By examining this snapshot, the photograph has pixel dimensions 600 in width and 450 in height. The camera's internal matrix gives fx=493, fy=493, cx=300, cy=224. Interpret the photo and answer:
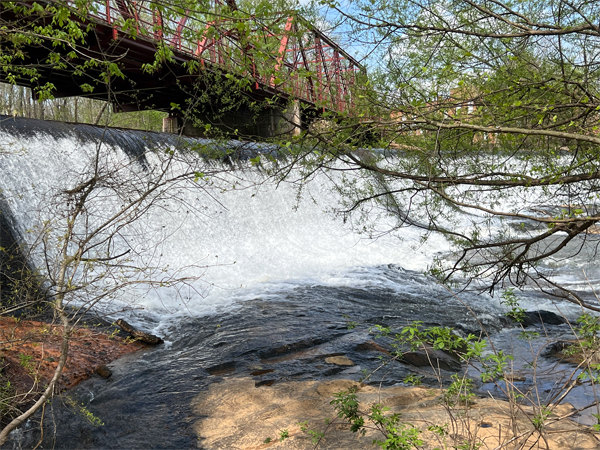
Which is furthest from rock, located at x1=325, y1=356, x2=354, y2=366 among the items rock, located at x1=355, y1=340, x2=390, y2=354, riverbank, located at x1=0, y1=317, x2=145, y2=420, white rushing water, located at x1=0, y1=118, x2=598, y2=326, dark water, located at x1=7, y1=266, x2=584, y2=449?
riverbank, located at x1=0, y1=317, x2=145, y2=420

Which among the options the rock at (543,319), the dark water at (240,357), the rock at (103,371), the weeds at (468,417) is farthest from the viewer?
the rock at (543,319)

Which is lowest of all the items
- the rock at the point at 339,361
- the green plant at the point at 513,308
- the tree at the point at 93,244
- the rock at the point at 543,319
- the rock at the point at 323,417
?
the rock at the point at 543,319

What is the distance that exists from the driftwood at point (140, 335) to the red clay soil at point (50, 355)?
0.08m

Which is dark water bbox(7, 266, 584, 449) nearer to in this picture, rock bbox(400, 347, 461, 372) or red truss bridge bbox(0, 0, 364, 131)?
rock bbox(400, 347, 461, 372)

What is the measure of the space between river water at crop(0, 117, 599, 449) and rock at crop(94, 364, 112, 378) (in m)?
0.09

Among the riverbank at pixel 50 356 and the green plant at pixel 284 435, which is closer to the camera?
the green plant at pixel 284 435

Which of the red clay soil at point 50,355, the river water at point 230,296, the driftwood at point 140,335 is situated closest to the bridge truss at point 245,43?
the river water at point 230,296

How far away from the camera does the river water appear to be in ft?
13.5

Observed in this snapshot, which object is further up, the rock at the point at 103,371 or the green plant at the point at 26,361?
the green plant at the point at 26,361

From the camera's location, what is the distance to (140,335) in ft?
18.4

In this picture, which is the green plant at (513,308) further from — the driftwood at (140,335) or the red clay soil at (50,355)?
the driftwood at (140,335)

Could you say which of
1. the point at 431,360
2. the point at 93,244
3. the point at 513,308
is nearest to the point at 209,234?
the point at 93,244

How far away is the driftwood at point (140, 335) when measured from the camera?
5.62 m

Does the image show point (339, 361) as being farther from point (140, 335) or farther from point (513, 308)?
point (140, 335)
